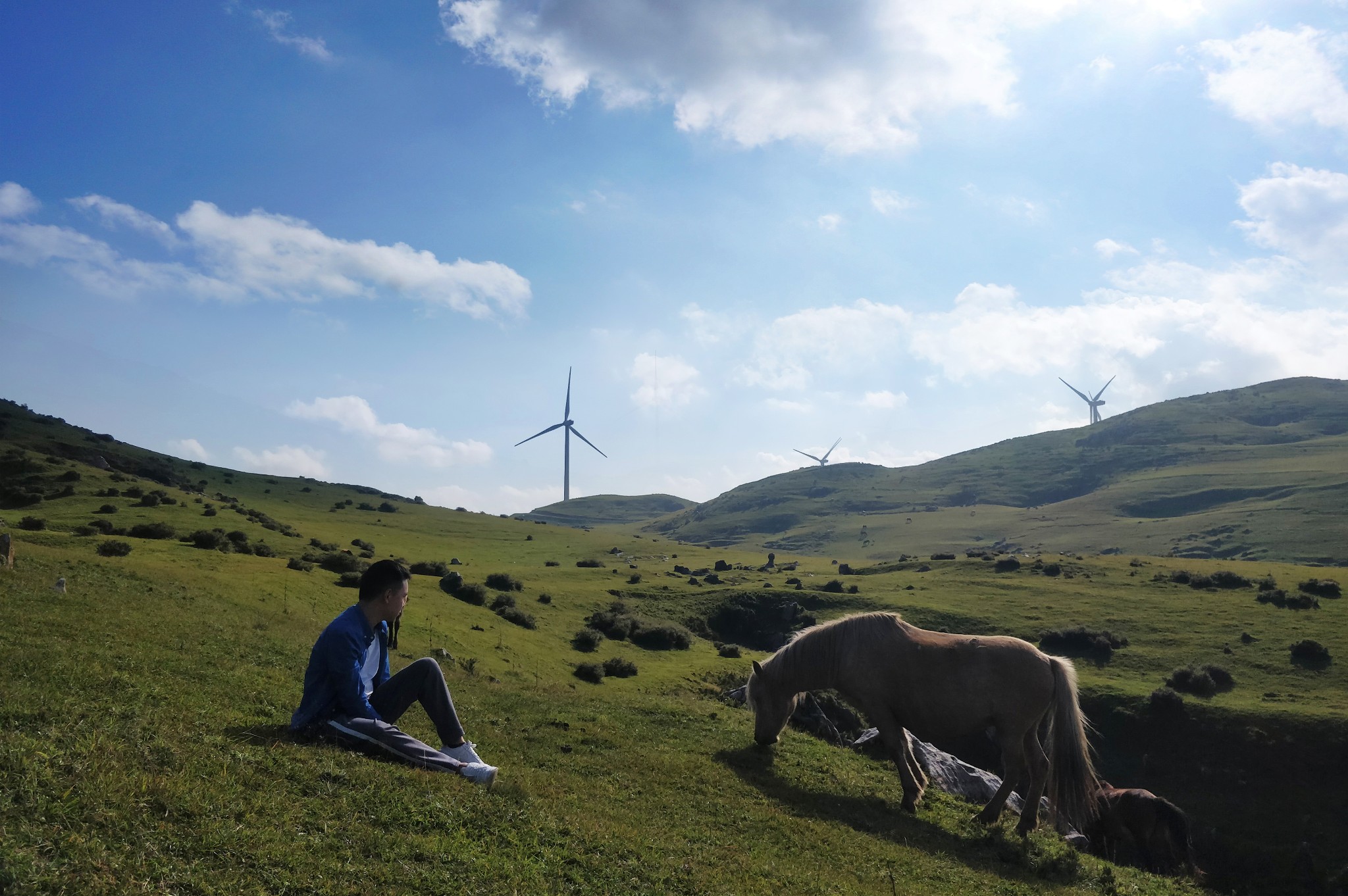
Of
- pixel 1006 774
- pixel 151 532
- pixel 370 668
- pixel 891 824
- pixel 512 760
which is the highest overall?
pixel 370 668

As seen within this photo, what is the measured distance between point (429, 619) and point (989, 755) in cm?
2352

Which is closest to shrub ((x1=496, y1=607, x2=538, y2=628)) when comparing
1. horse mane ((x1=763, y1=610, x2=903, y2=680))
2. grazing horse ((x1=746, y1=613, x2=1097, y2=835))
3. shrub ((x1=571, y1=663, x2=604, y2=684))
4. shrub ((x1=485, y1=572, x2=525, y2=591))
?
shrub ((x1=571, y1=663, x2=604, y2=684))

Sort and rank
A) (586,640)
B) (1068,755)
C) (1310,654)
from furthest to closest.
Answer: (1310,654) < (586,640) < (1068,755)

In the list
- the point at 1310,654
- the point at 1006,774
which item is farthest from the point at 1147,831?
the point at 1310,654

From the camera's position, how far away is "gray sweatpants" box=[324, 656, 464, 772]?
898 centimetres

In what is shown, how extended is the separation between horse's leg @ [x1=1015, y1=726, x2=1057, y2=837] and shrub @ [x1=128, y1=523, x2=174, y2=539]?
4299cm

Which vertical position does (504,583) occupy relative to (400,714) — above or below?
below

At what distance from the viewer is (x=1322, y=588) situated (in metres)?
56.2

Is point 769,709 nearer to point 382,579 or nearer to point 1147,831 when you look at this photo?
point 382,579

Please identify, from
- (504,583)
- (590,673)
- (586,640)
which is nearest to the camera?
(590,673)

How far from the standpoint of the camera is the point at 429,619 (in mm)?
32188

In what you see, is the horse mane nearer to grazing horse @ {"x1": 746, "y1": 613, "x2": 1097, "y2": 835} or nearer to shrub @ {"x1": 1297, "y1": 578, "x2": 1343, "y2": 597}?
grazing horse @ {"x1": 746, "y1": 613, "x2": 1097, "y2": 835}

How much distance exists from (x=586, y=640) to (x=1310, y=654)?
40.4 meters

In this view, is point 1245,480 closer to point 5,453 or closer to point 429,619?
point 429,619
